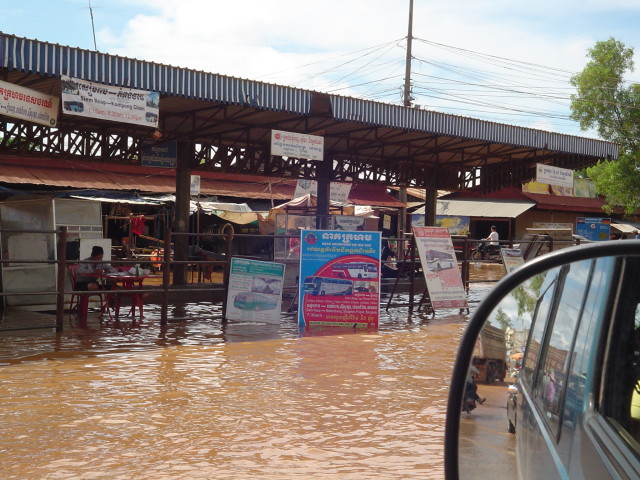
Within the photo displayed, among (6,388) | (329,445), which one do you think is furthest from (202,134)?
(329,445)

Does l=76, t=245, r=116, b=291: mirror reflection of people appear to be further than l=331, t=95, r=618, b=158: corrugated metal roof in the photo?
No

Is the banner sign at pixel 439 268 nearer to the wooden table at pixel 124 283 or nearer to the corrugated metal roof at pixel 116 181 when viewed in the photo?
the wooden table at pixel 124 283

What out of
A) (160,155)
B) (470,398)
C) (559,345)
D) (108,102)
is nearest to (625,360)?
(559,345)

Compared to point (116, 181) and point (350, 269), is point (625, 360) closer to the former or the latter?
point (350, 269)

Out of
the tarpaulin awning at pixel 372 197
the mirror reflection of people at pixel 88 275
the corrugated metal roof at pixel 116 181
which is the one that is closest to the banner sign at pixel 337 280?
the mirror reflection of people at pixel 88 275

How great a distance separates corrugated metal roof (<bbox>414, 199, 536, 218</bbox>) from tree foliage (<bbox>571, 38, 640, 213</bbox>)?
4289 millimetres

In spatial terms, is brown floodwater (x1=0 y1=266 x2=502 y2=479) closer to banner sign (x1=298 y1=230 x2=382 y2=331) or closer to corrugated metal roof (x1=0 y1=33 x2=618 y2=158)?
banner sign (x1=298 y1=230 x2=382 y2=331)

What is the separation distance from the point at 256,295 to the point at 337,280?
4.37ft

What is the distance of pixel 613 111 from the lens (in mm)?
40062

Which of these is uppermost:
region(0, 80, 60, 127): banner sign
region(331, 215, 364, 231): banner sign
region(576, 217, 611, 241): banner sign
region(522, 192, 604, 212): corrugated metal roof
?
region(522, 192, 604, 212): corrugated metal roof

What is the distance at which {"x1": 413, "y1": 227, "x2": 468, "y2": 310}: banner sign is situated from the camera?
14773 mm

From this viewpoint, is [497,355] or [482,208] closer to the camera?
[497,355]

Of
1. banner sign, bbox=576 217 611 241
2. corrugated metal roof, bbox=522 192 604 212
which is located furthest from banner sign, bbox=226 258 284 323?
corrugated metal roof, bbox=522 192 604 212

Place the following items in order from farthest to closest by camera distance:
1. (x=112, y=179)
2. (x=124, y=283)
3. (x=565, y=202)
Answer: (x=565, y=202) < (x=112, y=179) < (x=124, y=283)
